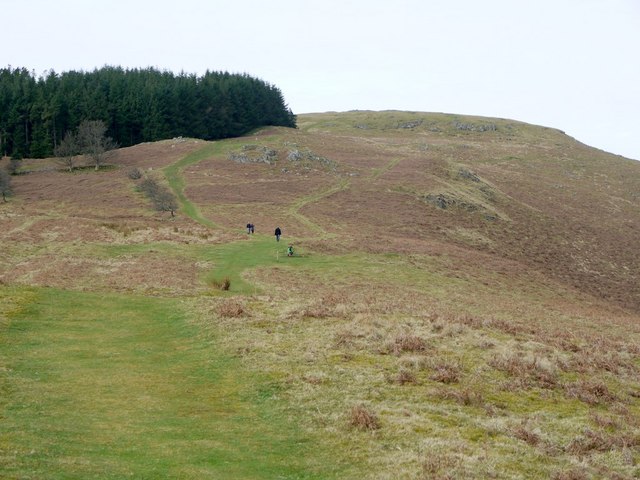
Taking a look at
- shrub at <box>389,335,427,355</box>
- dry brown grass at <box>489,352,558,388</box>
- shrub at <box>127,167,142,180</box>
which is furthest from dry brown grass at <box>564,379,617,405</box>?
shrub at <box>127,167,142,180</box>

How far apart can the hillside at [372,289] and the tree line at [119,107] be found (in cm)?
824

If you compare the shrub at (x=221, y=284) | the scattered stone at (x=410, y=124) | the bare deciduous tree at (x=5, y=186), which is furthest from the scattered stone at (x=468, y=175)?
the scattered stone at (x=410, y=124)

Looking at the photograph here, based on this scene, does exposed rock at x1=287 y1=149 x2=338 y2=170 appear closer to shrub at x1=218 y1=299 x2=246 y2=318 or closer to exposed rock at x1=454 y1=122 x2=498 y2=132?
shrub at x1=218 y1=299 x2=246 y2=318

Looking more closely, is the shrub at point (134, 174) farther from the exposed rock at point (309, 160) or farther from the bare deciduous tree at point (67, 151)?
the exposed rock at point (309, 160)

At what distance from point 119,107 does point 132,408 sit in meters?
107

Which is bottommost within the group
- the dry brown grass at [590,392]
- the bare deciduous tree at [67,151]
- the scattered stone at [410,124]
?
the dry brown grass at [590,392]

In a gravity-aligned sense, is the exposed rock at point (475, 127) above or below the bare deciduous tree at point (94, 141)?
above

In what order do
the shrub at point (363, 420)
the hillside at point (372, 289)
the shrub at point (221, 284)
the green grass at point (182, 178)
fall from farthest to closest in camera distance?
the green grass at point (182, 178) → the shrub at point (221, 284) → the shrub at point (363, 420) → the hillside at point (372, 289)

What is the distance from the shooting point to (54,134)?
108 meters

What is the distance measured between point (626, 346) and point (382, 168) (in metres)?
78.0

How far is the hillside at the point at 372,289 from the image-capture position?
15.0m

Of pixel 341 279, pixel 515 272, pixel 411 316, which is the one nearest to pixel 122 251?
pixel 341 279

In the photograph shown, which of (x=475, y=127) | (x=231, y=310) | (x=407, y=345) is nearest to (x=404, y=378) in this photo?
(x=407, y=345)

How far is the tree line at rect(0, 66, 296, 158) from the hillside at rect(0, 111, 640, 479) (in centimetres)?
824
